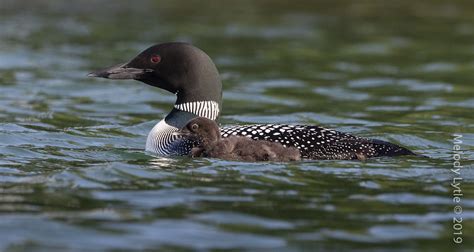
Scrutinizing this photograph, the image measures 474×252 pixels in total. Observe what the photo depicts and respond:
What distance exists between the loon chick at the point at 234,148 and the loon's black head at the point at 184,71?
1.95ft

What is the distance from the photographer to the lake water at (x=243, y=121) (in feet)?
19.0

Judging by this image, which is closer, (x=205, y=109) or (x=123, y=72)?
(x=205, y=109)

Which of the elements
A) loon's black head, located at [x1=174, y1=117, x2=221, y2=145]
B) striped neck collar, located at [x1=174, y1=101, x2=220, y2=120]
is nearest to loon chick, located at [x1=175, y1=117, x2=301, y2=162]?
loon's black head, located at [x1=174, y1=117, x2=221, y2=145]

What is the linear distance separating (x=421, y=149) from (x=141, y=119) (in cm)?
290

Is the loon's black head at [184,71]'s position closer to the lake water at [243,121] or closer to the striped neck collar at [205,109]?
the striped neck collar at [205,109]

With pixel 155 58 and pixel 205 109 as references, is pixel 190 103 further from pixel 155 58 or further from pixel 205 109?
pixel 155 58

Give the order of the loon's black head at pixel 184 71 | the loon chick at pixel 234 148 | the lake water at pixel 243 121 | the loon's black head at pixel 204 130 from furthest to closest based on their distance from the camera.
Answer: the loon's black head at pixel 184 71, the loon's black head at pixel 204 130, the loon chick at pixel 234 148, the lake water at pixel 243 121

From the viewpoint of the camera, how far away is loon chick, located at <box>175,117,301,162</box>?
7.30 meters

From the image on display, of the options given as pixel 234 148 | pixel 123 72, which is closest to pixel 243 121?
pixel 123 72

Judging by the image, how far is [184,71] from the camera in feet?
26.6

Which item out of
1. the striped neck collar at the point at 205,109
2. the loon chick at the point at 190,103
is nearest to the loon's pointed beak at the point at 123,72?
the loon chick at the point at 190,103

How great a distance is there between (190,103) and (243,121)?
223 cm

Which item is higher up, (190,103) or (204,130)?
(190,103)

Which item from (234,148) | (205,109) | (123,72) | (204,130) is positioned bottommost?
(234,148)
